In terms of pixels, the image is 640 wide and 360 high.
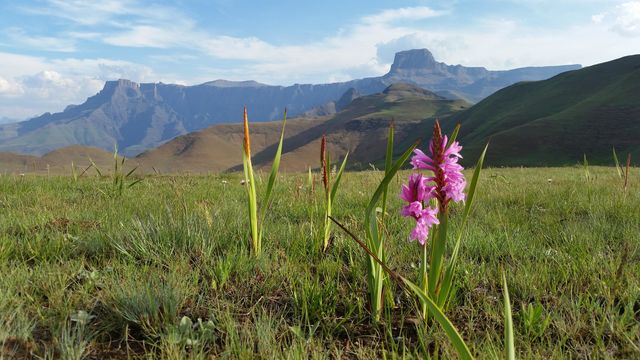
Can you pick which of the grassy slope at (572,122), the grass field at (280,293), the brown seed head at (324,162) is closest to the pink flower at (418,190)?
the grass field at (280,293)

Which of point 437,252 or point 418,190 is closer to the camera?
point 418,190

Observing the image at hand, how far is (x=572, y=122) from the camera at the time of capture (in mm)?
101312

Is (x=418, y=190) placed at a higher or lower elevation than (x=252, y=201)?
higher

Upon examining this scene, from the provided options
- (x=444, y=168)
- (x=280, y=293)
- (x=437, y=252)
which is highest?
(x=444, y=168)

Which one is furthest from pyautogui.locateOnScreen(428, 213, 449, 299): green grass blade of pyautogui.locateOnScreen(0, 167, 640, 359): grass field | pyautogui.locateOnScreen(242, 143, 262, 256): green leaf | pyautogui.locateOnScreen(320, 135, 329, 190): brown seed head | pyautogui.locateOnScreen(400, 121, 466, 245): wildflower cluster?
pyautogui.locateOnScreen(242, 143, 262, 256): green leaf

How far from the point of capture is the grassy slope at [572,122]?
8900 centimetres

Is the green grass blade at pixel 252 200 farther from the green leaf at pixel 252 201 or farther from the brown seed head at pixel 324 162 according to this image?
the brown seed head at pixel 324 162

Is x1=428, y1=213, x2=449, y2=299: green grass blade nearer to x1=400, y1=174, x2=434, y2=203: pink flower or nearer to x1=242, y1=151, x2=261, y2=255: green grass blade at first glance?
x1=400, y1=174, x2=434, y2=203: pink flower

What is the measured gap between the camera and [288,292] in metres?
3.00

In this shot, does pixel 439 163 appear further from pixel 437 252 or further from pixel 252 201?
pixel 252 201

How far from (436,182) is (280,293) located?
1547mm

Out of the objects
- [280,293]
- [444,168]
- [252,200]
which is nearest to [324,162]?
[252,200]

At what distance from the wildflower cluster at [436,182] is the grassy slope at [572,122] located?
93.7 meters

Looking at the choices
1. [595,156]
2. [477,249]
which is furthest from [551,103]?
[477,249]
